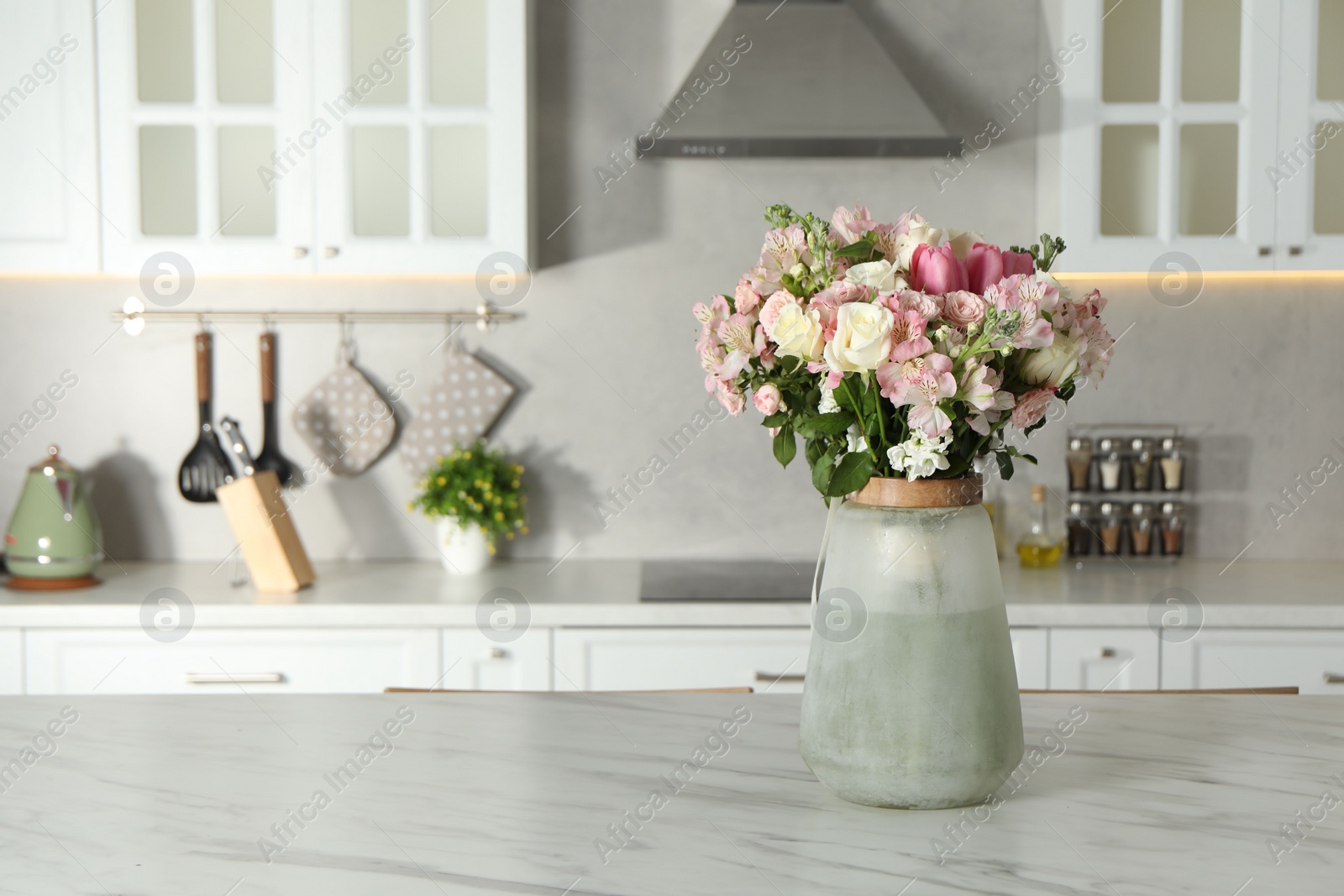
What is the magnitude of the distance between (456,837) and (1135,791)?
0.60 metres

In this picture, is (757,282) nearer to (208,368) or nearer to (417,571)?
(417,571)

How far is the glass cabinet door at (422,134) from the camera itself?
238 centimetres

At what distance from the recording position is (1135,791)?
102 cm

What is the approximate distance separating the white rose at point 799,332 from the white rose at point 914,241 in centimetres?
9

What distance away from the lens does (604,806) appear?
0.98 metres

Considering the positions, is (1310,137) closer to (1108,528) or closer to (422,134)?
(1108,528)

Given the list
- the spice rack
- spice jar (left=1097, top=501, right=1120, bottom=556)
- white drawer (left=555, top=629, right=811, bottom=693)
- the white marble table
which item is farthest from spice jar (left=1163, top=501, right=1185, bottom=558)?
the white marble table

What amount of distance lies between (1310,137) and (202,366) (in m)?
2.57

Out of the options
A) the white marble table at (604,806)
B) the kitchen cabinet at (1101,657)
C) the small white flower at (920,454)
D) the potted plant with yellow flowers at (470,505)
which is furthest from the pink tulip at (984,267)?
the potted plant with yellow flowers at (470,505)

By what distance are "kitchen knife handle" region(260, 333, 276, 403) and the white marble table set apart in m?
1.51

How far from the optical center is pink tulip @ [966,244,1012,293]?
2.90 feet

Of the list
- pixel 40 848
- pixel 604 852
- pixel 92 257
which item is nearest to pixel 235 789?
pixel 40 848

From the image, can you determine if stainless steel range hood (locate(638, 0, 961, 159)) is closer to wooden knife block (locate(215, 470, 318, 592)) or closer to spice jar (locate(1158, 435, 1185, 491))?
spice jar (locate(1158, 435, 1185, 491))

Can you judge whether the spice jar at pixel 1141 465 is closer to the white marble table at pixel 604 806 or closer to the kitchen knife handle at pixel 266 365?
the white marble table at pixel 604 806
